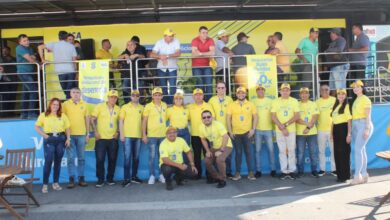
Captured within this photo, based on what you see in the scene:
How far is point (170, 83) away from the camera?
9.78 meters

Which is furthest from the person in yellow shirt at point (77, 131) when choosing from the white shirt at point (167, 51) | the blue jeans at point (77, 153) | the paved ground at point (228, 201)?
the white shirt at point (167, 51)

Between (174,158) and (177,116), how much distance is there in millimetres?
902

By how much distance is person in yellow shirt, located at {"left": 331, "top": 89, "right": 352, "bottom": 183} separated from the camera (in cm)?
856

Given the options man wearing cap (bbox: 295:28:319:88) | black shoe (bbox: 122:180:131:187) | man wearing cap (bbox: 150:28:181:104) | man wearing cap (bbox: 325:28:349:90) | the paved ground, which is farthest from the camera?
man wearing cap (bbox: 295:28:319:88)

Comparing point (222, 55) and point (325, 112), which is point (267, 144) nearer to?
point (325, 112)

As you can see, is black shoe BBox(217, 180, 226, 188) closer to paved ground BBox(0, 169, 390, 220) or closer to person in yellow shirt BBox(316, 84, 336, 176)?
paved ground BBox(0, 169, 390, 220)

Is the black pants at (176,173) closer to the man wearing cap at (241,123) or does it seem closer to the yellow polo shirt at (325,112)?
the man wearing cap at (241,123)

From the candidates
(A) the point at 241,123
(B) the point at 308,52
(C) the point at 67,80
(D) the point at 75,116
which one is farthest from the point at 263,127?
(C) the point at 67,80

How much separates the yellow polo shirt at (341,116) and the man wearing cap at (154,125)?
3.31 metres

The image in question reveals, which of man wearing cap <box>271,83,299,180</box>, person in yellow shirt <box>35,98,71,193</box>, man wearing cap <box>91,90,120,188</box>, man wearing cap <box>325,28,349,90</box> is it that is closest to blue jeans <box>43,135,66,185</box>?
person in yellow shirt <box>35,98,71,193</box>

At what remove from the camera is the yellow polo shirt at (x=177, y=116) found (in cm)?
901

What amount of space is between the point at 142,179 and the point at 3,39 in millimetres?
6590

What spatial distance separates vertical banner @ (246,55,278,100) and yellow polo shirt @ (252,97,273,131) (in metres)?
0.40

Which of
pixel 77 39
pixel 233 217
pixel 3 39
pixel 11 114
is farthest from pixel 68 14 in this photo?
pixel 233 217
